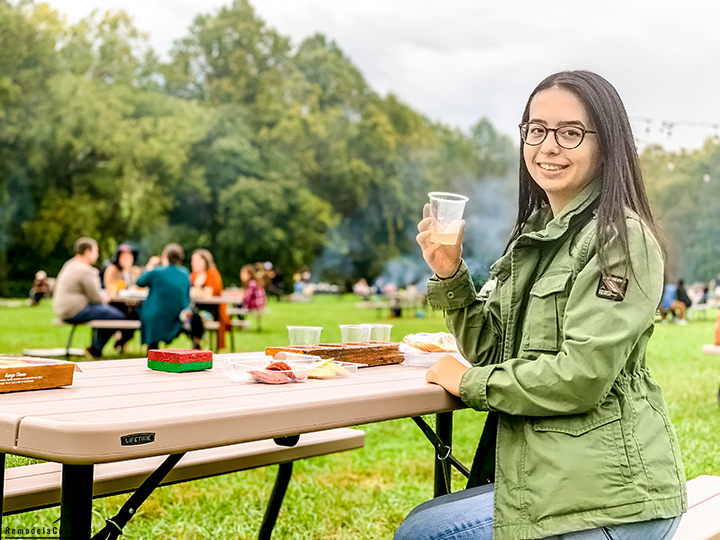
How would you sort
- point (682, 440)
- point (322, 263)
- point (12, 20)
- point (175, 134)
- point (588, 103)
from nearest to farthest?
point (588, 103) → point (682, 440) → point (12, 20) → point (175, 134) → point (322, 263)

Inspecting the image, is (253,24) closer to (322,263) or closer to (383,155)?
(383,155)

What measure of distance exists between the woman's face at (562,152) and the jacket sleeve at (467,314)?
265 millimetres

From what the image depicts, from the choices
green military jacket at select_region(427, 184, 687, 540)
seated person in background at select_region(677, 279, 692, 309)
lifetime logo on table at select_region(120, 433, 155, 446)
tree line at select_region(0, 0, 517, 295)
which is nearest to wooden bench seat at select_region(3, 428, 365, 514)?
lifetime logo on table at select_region(120, 433, 155, 446)

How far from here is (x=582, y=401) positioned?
4.42 feet

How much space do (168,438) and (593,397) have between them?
0.72 meters

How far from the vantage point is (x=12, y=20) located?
2764 cm

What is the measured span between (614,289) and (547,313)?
0.15 metres

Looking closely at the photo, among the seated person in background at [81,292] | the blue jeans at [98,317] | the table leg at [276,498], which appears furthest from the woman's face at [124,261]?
the table leg at [276,498]

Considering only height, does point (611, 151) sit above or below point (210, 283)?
above

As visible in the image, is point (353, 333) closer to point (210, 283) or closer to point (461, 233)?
point (461, 233)

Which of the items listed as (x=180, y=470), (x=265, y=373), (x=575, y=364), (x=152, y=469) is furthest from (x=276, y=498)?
(x=575, y=364)

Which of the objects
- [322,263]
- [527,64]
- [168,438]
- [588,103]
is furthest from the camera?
[527,64]

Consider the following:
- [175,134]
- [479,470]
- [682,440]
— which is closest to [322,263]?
[175,134]

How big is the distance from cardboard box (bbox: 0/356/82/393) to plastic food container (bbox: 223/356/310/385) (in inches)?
12.9
